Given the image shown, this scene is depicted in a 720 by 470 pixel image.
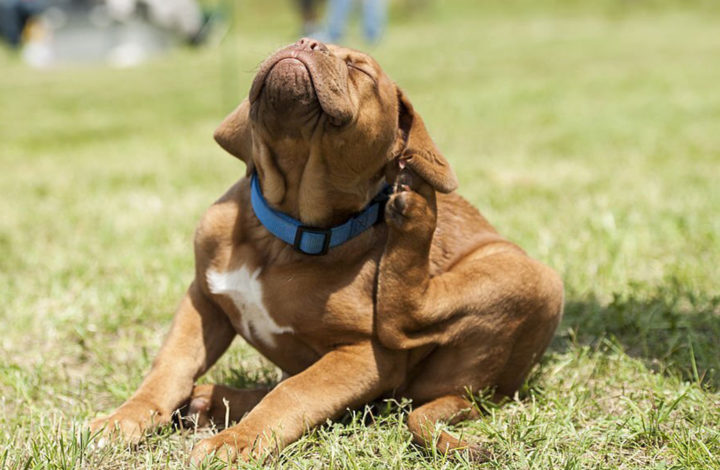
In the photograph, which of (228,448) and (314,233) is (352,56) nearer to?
(314,233)

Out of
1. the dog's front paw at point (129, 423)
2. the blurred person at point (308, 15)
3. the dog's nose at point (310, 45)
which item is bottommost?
the blurred person at point (308, 15)

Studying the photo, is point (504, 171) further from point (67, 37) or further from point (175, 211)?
point (67, 37)

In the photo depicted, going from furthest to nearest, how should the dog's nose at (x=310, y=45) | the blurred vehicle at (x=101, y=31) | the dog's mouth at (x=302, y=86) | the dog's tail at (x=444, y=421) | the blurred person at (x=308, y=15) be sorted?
1. the blurred vehicle at (x=101, y=31)
2. the blurred person at (x=308, y=15)
3. the dog's nose at (x=310, y=45)
4. the dog's mouth at (x=302, y=86)
5. the dog's tail at (x=444, y=421)

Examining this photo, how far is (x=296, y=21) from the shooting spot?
1054 inches

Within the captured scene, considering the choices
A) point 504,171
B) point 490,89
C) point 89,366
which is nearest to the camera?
point 89,366

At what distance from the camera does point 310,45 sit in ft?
9.02

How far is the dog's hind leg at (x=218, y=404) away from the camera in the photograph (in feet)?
9.40

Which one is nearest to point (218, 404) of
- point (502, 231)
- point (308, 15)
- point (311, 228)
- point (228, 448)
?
point (228, 448)

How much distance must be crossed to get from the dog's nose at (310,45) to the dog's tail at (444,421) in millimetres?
1212

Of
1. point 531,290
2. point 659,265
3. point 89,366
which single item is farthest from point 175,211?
point 531,290

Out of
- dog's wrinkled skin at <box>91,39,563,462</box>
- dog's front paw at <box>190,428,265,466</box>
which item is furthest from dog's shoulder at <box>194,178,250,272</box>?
dog's front paw at <box>190,428,265,466</box>

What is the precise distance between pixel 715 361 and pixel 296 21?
24.7 metres

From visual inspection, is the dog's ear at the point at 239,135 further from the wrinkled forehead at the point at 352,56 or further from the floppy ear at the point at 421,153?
the floppy ear at the point at 421,153

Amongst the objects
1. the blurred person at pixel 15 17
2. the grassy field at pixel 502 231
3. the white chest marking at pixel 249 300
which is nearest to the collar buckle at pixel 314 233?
the white chest marking at pixel 249 300
